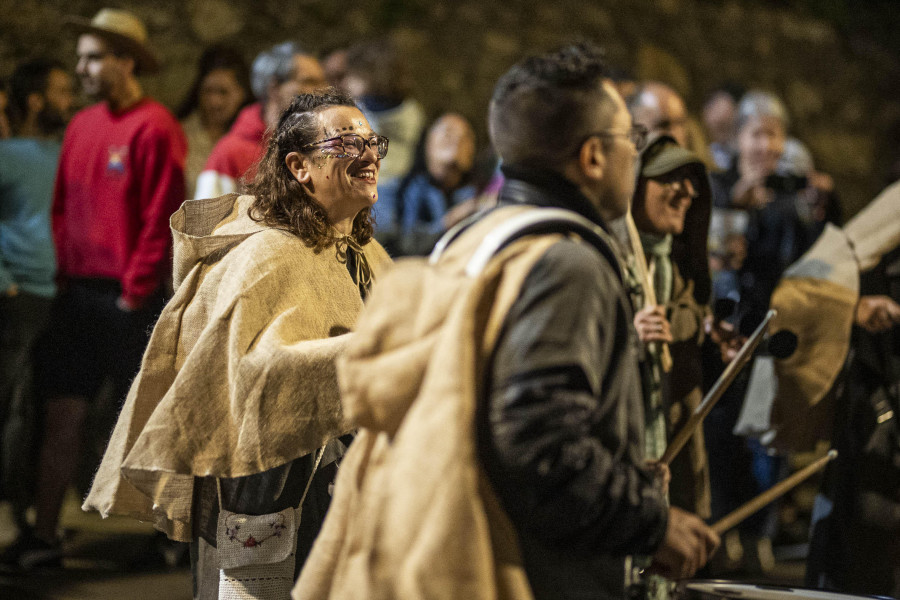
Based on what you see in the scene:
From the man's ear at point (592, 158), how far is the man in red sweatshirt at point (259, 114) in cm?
271

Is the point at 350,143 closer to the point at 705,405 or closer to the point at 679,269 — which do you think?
the point at 705,405

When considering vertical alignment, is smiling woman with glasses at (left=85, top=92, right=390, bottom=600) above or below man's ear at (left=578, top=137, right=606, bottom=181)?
below

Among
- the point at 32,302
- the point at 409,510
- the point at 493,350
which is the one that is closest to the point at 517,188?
the point at 493,350

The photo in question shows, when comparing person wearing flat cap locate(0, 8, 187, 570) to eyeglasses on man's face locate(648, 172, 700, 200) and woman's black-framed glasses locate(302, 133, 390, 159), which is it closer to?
woman's black-framed glasses locate(302, 133, 390, 159)

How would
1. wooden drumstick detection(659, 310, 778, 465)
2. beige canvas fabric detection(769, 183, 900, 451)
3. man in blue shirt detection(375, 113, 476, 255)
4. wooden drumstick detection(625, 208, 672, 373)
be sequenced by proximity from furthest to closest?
man in blue shirt detection(375, 113, 476, 255)
beige canvas fabric detection(769, 183, 900, 451)
wooden drumstick detection(625, 208, 672, 373)
wooden drumstick detection(659, 310, 778, 465)

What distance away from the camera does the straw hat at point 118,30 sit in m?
4.66

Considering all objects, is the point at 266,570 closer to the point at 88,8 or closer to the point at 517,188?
the point at 517,188

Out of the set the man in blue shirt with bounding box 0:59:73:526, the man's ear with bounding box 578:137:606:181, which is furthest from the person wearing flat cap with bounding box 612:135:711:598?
the man in blue shirt with bounding box 0:59:73:526

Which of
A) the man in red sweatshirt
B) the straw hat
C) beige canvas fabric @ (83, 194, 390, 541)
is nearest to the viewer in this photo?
beige canvas fabric @ (83, 194, 390, 541)

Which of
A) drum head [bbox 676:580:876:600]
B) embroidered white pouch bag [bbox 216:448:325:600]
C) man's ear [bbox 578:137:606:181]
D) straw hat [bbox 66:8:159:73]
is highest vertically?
straw hat [bbox 66:8:159:73]

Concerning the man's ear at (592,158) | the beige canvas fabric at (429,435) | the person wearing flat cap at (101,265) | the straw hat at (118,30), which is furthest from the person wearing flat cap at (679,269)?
the straw hat at (118,30)

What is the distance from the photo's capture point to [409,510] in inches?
59.7

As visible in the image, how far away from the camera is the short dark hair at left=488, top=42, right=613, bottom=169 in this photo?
1706 millimetres

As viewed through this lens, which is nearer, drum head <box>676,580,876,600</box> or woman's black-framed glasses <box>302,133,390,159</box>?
drum head <box>676,580,876,600</box>
